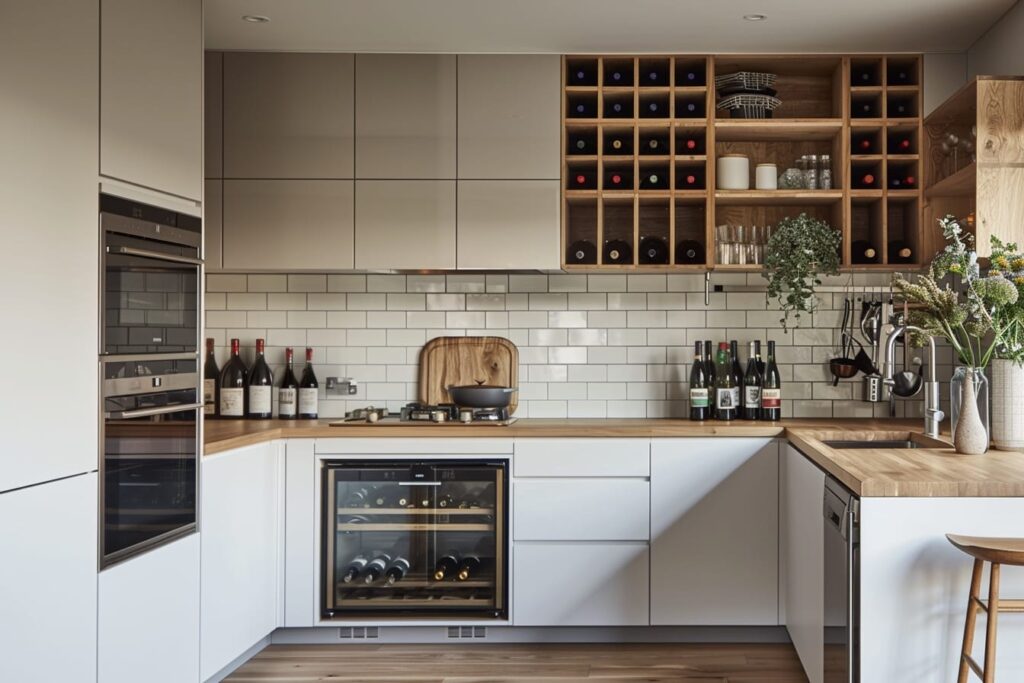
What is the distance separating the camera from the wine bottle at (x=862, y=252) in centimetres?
417

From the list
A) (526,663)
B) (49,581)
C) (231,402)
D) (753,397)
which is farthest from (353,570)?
(753,397)

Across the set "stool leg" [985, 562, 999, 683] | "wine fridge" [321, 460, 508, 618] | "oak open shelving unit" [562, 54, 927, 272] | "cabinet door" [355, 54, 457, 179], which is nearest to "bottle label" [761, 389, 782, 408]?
"oak open shelving unit" [562, 54, 927, 272]

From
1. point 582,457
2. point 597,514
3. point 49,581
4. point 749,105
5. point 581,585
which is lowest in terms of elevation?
point 581,585

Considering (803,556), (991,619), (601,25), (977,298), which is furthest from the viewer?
(601,25)

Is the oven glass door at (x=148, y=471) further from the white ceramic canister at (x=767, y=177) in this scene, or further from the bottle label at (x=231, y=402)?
the white ceramic canister at (x=767, y=177)

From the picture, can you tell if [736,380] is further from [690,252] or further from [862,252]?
[862,252]

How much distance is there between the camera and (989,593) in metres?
2.19

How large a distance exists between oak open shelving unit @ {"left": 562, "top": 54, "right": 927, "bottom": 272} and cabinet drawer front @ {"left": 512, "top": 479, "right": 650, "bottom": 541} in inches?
38.5

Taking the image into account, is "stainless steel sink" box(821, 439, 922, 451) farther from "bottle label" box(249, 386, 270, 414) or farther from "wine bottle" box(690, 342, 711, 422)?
"bottle label" box(249, 386, 270, 414)

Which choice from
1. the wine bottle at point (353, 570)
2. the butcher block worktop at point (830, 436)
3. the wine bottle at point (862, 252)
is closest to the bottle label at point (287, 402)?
the butcher block worktop at point (830, 436)

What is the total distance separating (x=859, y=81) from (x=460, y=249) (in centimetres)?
195

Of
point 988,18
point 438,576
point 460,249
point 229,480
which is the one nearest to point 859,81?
point 988,18

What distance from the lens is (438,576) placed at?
3949 millimetres

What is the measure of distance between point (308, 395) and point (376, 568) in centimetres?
93
